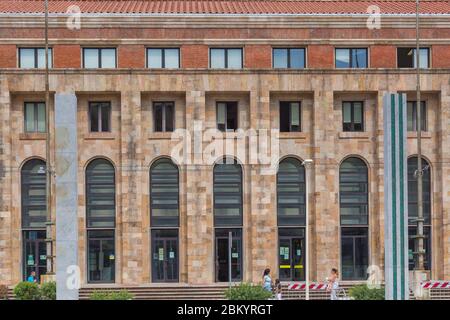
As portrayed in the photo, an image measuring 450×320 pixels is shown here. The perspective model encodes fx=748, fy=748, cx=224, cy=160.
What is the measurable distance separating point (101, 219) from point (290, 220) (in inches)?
394

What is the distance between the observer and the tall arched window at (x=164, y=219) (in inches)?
1559

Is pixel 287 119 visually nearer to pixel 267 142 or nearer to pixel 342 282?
pixel 267 142

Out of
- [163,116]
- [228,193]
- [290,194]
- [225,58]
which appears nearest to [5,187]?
[163,116]

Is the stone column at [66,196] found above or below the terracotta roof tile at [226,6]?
below

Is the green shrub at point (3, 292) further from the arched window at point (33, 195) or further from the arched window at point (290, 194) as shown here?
the arched window at point (290, 194)

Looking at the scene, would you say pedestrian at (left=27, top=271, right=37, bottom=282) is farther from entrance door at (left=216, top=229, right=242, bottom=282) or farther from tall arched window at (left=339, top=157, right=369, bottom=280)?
tall arched window at (left=339, top=157, right=369, bottom=280)

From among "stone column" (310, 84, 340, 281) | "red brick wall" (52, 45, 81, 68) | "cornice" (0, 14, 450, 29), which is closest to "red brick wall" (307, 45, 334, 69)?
"cornice" (0, 14, 450, 29)

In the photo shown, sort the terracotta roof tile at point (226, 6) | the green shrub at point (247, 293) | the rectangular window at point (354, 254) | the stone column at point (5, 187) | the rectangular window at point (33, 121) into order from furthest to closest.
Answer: the terracotta roof tile at point (226, 6) → the rectangular window at point (354, 254) → the rectangular window at point (33, 121) → the stone column at point (5, 187) → the green shrub at point (247, 293)

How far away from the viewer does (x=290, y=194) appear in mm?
39938

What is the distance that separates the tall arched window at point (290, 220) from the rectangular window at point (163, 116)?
6305 mm

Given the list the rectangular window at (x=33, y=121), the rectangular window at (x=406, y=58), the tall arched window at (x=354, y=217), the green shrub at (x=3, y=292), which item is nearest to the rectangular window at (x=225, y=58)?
the tall arched window at (x=354, y=217)

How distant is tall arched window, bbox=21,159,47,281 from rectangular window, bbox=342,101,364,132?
16288 mm

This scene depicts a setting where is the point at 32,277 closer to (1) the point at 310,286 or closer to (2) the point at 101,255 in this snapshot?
(2) the point at 101,255
